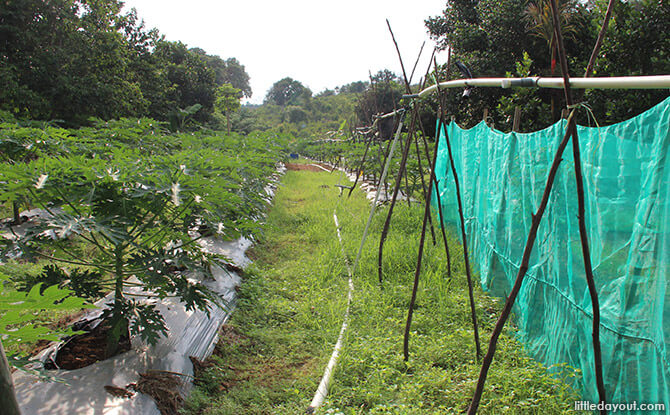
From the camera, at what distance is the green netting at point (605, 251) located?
167 centimetres

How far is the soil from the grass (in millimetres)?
623

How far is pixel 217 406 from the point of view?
7.70 feet

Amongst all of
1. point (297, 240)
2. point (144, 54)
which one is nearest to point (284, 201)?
point (297, 240)

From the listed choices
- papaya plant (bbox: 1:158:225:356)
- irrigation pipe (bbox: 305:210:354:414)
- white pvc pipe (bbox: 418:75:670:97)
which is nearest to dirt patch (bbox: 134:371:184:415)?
papaya plant (bbox: 1:158:225:356)

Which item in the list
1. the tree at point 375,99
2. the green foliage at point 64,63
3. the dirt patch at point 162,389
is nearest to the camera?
the dirt patch at point 162,389

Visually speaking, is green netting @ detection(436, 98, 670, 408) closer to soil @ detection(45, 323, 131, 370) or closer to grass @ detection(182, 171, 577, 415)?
grass @ detection(182, 171, 577, 415)

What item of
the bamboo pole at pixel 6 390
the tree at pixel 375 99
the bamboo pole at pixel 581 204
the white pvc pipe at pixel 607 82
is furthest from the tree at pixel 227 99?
the bamboo pole at pixel 6 390

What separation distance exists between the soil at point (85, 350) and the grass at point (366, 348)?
62 cm

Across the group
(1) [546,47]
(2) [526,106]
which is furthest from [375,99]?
(1) [546,47]

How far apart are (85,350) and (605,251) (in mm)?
3123

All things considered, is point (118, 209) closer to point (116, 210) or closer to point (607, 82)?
point (116, 210)

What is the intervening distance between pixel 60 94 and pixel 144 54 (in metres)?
6.97

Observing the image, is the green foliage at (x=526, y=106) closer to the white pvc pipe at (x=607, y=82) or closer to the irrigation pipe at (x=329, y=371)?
the irrigation pipe at (x=329, y=371)

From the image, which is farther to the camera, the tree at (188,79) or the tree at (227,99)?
the tree at (227,99)
